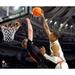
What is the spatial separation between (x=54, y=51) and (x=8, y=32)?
0.97 metres

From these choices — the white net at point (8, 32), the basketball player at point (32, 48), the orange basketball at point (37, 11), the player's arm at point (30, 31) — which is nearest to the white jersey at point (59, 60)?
the basketball player at point (32, 48)

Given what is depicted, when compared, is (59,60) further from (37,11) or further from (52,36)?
(37,11)

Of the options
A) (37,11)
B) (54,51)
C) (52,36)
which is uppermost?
(37,11)

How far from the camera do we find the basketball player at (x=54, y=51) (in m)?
3.27

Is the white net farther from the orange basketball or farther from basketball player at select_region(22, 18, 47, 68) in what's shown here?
the orange basketball

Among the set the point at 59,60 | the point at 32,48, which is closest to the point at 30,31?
the point at 32,48

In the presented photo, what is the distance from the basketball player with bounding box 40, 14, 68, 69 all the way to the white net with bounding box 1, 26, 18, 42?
608 mm

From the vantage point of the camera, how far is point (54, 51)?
3.30 m

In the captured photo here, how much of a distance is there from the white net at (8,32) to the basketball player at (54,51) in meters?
0.61

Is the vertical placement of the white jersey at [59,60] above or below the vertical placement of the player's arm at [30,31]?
below

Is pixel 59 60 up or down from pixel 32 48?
down

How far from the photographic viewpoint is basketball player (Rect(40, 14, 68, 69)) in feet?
10.7

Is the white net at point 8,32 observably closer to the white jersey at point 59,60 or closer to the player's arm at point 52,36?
the player's arm at point 52,36

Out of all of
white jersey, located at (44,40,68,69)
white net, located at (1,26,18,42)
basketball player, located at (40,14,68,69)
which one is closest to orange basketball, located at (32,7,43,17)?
basketball player, located at (40,14,68,69)
